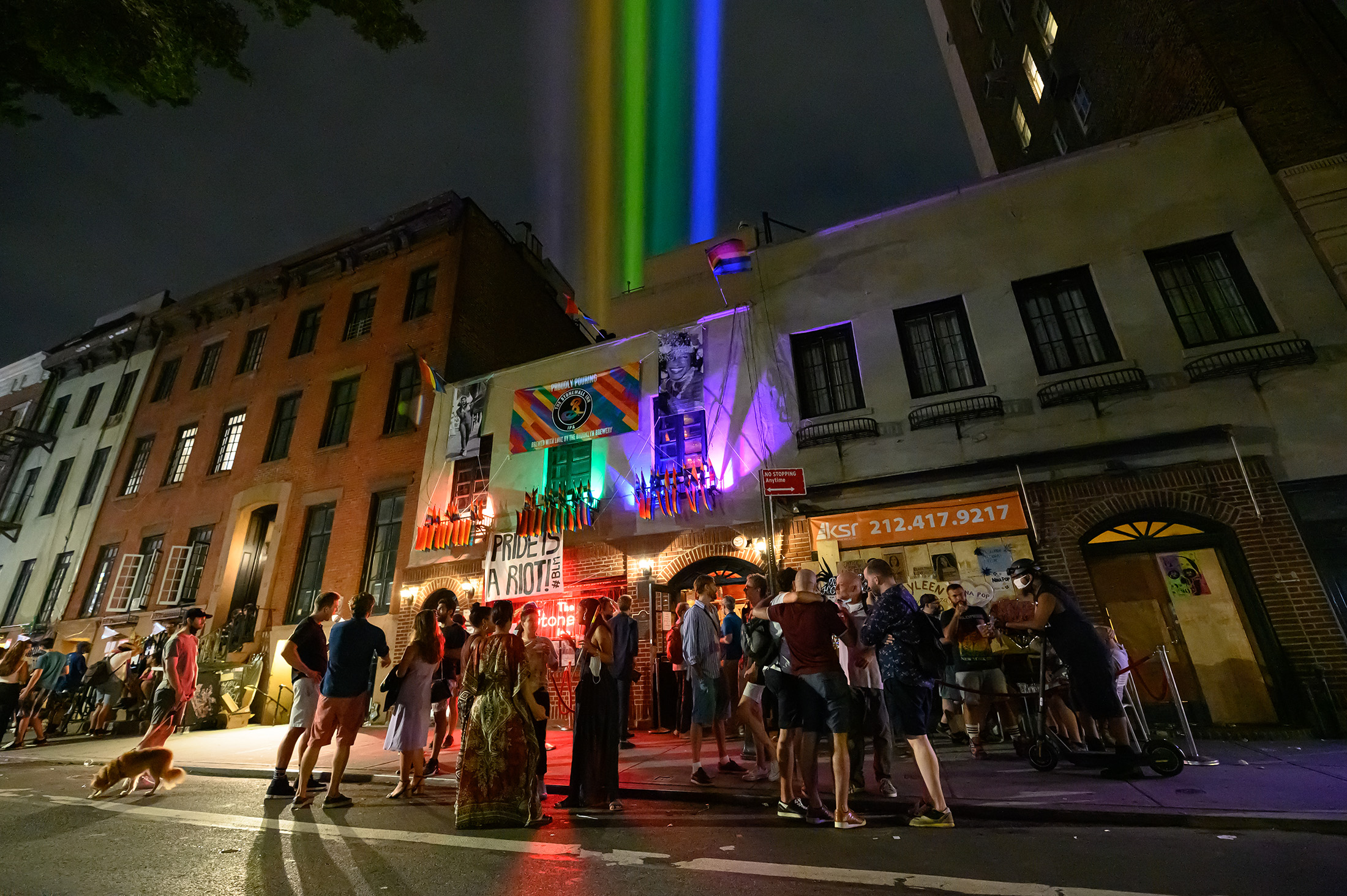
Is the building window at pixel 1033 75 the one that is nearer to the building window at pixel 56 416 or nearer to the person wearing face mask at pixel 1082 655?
the person wearing face mask at pixel 1082 655

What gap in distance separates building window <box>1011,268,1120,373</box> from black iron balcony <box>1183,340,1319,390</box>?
3.44 feet

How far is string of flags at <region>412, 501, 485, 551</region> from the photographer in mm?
12312

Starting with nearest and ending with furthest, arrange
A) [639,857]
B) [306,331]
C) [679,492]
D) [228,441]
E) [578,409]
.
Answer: [639,857] → [679,492] → [578,409] → [228,441] → [306,331]

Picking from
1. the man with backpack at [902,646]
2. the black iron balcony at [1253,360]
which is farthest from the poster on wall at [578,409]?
the black iron balcony at [1253,360]

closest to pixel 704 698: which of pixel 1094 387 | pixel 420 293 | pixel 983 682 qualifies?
pixel 983 682

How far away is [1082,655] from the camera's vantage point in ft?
17.5

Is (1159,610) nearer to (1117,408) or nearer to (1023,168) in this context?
(1117,408)

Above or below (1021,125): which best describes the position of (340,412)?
below

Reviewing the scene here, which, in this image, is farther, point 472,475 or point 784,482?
point 472,475

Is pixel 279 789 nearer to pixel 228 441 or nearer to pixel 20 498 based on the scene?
pixel 228 441

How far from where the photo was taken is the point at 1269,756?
5.73m

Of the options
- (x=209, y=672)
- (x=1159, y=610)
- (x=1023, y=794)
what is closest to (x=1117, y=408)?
(x=1159, y=610)

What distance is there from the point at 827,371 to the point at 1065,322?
13.0 ft

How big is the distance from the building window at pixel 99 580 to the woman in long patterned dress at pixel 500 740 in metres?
19.9
